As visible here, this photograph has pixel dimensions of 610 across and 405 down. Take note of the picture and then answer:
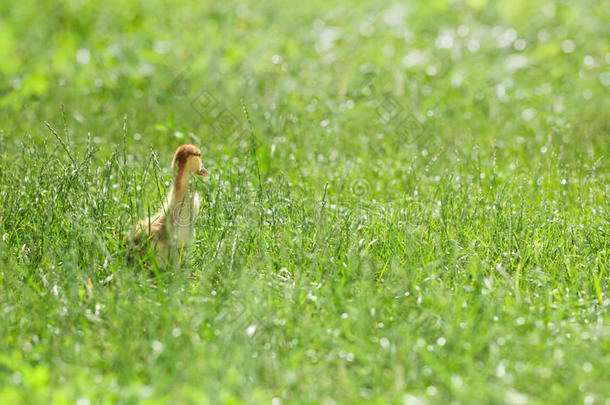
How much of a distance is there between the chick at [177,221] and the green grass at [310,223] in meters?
0.11

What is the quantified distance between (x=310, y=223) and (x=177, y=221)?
74cm

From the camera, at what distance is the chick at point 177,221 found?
3.96 m

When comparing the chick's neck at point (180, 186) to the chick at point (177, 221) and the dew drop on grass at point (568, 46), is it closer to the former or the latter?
the chick at point (177, 221)

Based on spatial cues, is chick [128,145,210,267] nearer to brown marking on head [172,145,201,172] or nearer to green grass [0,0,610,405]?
brown marking on head [172,145,201,172]

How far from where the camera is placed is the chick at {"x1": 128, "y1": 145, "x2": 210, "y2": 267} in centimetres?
396

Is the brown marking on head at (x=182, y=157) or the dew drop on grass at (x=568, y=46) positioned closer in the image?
the brown marking on head at (x=182, y=157)

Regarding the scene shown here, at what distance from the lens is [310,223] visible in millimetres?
4352

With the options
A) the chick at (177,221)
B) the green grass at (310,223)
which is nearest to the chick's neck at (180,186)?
the chick at (177,221)

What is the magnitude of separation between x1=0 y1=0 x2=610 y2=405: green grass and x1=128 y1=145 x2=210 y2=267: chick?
0.37 feet

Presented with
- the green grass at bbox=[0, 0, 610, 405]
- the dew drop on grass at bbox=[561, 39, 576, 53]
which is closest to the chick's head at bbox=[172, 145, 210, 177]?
the green grass at bbox=[0, 0, 610, 405]

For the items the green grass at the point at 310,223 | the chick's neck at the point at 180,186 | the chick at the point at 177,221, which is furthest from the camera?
the chick's neck at the point at 180,186

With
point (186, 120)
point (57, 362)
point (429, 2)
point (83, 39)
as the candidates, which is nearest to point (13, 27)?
point (83, 39)

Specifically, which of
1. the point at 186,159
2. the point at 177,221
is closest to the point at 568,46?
the point at 186,159

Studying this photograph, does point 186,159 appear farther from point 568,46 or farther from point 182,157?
point 568,46
